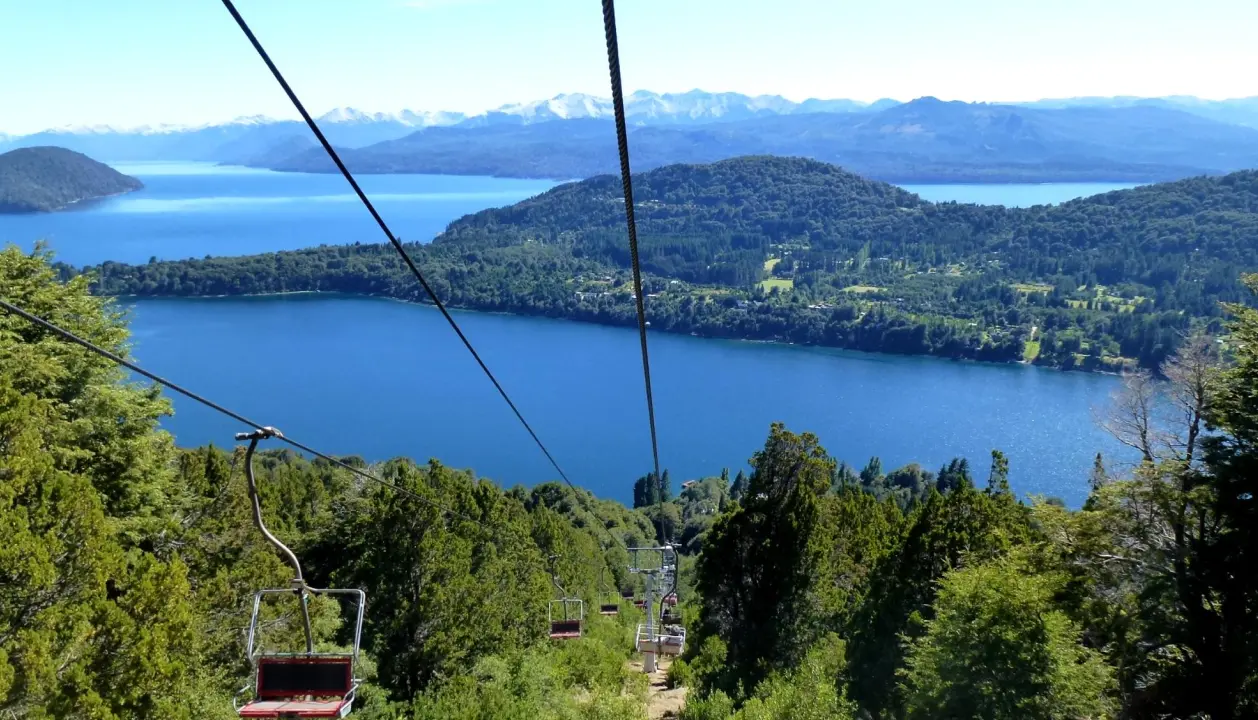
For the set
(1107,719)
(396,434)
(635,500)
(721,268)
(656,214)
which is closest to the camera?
(1107,719)

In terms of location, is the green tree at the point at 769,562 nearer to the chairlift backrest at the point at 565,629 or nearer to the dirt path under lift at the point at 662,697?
the dirt path under lift at the point at 662,697

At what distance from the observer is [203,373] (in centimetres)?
5369

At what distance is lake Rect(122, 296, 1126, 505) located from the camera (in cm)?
4481

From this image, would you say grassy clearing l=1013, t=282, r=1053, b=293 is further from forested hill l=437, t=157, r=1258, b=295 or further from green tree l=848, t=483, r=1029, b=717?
green tree l=848, t=483, r=1029, b=717

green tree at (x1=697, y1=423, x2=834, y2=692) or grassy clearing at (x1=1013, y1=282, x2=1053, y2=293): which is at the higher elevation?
green tree at (x1=697, y1=423, x2=834, y2=692)

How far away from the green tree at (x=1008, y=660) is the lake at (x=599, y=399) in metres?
34.8

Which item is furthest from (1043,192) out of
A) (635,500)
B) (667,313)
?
(635,500)

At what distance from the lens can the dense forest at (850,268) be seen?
7250cm

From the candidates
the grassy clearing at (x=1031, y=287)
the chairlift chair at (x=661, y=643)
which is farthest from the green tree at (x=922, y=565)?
the grassy clearing at (x=1031, y=287)

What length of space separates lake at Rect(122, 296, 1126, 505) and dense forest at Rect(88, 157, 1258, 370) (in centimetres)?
460

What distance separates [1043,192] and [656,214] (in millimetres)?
99769

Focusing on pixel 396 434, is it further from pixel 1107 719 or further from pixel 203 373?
pixel 1107 719

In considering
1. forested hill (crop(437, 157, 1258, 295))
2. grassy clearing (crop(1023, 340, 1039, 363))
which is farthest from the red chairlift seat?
forested hill (crop(437, 157, 1258, 295))

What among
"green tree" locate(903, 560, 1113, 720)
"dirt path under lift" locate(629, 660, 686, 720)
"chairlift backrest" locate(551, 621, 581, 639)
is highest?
"green tree" locate(903, 560, 1113, 720)
